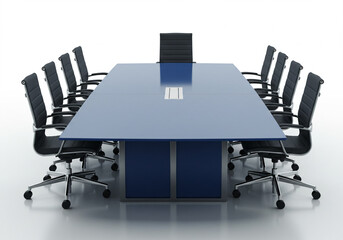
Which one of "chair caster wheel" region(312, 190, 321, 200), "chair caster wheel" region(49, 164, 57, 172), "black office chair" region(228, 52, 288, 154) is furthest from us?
"black office chair" region(228, 52, 288, 154)

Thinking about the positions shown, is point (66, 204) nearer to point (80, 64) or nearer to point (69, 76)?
point (69, 76)

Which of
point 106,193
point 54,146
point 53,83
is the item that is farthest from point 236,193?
point 53,83

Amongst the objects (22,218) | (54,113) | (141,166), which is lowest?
(22,218)

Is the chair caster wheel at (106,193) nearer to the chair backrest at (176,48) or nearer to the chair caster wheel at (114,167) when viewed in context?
the chair caster wheel at (114,167)

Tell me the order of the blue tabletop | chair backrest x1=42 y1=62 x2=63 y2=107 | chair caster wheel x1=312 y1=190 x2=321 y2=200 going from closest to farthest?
the blue tabletop
chair caster wheel x1=312 y1=190 x2=321 y2=200
chair backrest x1=42 y1=62 x2=63 y2=107

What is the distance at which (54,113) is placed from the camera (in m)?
5.93

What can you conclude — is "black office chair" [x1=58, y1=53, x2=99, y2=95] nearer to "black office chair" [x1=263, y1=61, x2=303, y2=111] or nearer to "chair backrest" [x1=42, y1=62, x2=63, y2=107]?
"chair backrest" [x1=42, y1=62, x2=63, y2=107]

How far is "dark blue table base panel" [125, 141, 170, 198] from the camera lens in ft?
17.7

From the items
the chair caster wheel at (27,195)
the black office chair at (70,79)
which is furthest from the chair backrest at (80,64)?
the chair caster wheel at (27,195)

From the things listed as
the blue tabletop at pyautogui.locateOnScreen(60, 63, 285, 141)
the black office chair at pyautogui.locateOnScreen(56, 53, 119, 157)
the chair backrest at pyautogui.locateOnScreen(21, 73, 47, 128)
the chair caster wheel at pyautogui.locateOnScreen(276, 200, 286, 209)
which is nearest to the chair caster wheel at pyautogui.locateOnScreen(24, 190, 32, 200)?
the chair backrest at pyautogui.locateOnScreen(21, 73, 47, 128)

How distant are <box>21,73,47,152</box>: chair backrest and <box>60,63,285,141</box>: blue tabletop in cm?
41

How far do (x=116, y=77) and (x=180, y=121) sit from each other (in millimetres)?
2251

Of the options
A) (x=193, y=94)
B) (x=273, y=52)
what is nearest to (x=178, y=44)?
(x=273, y=52)

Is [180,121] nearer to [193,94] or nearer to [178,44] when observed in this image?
[193,94]
